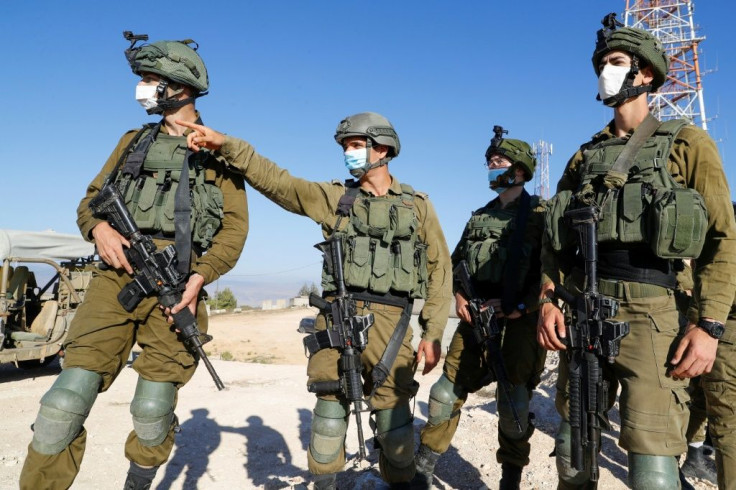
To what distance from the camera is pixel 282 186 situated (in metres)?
3.52

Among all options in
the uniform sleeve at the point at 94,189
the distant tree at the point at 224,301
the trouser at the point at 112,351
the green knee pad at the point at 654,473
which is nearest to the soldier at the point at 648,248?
the green knee pad at the point at 654,473

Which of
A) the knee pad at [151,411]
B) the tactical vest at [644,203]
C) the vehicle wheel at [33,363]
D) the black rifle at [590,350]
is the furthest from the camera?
the vehicle wheel at [33,363]

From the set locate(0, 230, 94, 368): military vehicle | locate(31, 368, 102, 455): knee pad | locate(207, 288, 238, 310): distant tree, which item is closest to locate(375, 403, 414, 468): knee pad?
locate(31, 368, 102, 455): knee pad

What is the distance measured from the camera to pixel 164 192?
3270mm

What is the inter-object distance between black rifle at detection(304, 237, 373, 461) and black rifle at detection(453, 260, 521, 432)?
119 centimetres

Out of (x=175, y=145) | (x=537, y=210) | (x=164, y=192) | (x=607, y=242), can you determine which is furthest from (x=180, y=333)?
(x=537, y=210)

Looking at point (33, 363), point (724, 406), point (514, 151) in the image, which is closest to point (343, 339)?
point (514, 151)

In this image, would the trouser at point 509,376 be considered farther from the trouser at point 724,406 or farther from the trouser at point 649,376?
the trouser at point 649,376

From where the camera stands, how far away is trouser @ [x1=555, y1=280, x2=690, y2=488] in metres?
2.60

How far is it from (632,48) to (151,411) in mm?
3281

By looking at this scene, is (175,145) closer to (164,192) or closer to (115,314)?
(164,192)

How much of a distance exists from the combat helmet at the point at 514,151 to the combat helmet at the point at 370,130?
1.18 metres

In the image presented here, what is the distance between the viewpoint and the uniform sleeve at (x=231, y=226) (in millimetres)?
3461

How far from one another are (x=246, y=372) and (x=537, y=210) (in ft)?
26.1
